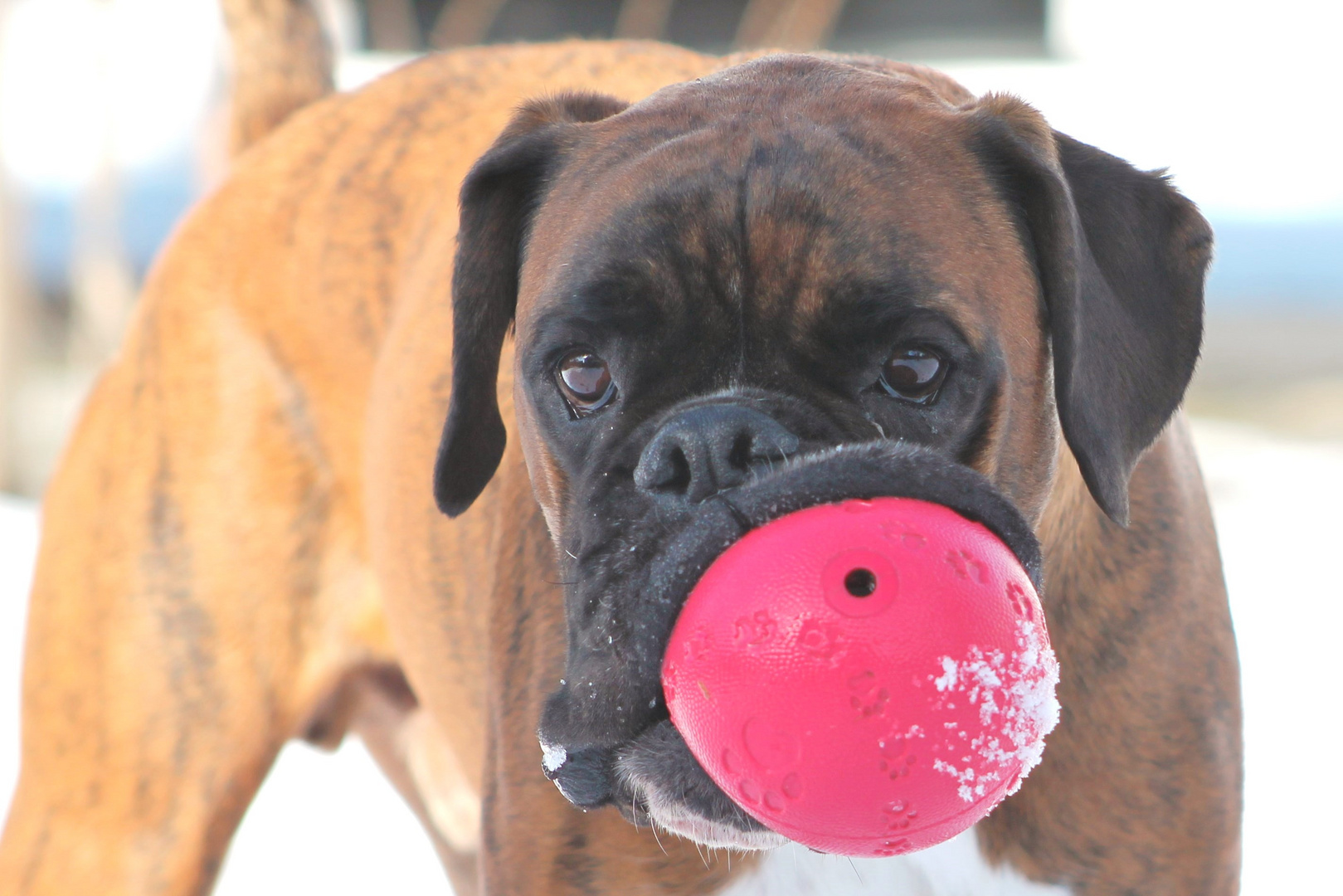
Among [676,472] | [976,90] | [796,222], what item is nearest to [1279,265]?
[976,90]

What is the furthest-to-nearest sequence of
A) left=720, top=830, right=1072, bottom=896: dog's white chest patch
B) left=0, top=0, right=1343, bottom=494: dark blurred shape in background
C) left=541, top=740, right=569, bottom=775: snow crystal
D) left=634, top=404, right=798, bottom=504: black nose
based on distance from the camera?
left=0, top=0, right=1343, bottom=494: dark blurred shape in background → left=720, top=830, right=1072, bottom=896: dog's white chest patch → left=541, top=740, right=569, bottom=775: snow crystal → left=634, top=404, right=798, bottom=504: black nose

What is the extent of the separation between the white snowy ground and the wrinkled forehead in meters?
2.35

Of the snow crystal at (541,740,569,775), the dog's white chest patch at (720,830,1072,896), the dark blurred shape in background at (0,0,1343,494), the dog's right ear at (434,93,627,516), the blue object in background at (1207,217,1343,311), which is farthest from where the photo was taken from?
the blue object in background at (1207,217,1343,311)

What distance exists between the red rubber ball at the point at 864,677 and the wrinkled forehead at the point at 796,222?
0.41m

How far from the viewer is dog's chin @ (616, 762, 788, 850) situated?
1.67 m

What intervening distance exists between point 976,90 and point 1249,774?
7.86 metres

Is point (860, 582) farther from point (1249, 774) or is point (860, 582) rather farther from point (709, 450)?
point (1249, 774)

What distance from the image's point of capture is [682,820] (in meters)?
1.71

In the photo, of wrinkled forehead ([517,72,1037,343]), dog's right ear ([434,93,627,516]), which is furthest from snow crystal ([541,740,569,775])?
dog's right ear ([434,93,627,516])

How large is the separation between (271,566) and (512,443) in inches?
31.8

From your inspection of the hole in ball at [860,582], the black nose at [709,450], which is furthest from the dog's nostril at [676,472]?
the hole in ball at [860,582]

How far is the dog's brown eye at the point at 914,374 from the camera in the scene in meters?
1.82

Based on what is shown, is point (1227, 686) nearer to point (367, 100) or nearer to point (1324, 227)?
point (367, 100)

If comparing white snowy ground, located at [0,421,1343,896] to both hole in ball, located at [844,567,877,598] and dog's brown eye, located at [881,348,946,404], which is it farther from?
hole in ball, located at [844,567,877,598]
